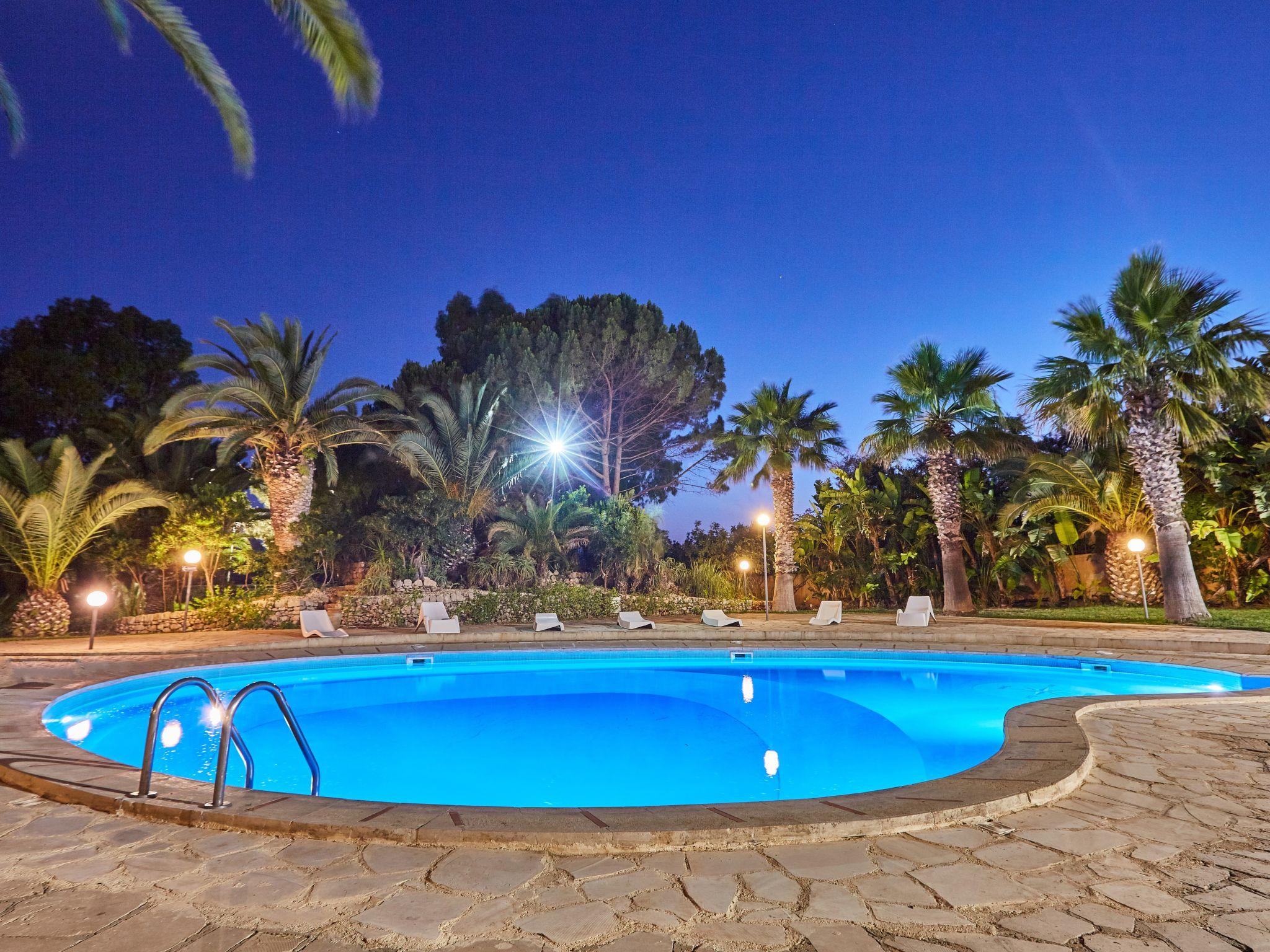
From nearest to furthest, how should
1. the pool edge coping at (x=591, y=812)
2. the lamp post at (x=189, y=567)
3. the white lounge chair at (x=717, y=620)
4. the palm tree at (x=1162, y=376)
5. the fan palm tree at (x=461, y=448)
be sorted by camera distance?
1. the pool edge coping at (x=591, y=812)
2. the palm tree at (x=1162, y=376)
3. the lamp post at (x=189, y=567)
4. the white lounge chair at (x=717, y=620)
5. the fan palm tree at (x=461, y=448)

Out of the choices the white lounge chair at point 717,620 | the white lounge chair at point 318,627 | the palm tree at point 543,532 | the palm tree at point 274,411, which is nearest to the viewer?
the white lounge chair at point 318,627

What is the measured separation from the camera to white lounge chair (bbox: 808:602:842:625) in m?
15.1

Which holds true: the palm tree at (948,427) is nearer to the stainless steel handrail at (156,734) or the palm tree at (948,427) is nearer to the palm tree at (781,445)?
the palm tree at (781,445)

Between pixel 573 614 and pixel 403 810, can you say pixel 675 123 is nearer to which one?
pixel 573 614

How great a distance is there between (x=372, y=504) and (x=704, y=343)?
13.6 m

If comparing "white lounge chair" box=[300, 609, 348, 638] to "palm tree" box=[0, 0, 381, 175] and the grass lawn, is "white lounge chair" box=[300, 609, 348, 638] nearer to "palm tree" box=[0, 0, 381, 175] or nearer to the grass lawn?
"palm tree" box=[0, 0, 381, 175]

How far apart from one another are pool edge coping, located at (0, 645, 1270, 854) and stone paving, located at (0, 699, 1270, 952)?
2.7 inches

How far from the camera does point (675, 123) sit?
2933cm

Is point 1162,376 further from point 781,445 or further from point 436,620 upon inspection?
point 436,620

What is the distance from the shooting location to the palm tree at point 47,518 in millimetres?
14094

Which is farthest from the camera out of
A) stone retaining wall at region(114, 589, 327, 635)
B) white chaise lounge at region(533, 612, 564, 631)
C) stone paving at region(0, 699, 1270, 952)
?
stone retaining wall at region(114, 589, 327, 635)

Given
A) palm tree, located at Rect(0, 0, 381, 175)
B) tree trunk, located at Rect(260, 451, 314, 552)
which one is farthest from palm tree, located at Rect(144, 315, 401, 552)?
palm tree, located at Rect(0, 0, 381, 175)

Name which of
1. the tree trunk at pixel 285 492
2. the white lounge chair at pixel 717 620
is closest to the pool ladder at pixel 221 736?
the white lounge chair at pixel 717 620

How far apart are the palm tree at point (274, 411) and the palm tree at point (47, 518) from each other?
146 centimetres
